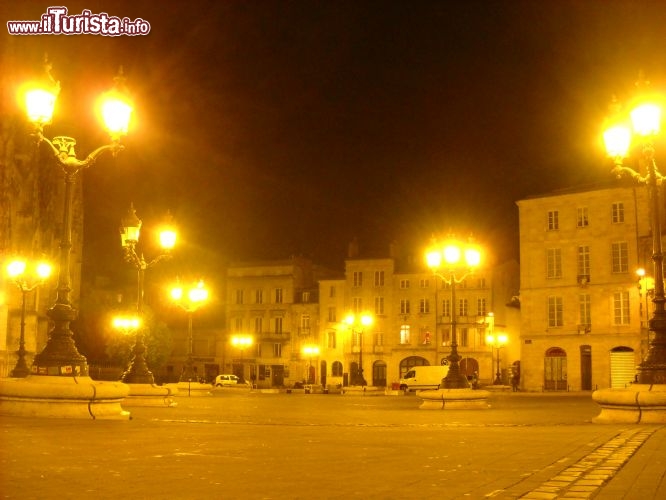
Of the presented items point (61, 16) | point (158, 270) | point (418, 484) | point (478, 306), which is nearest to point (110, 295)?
point (158, 270)

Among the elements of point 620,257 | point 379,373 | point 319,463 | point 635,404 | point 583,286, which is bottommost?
point 379,373

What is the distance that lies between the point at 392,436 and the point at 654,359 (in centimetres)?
716

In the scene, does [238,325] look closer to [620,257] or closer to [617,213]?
[620,257]

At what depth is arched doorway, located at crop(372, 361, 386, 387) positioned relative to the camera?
7769cm

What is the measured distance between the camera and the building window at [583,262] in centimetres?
5684

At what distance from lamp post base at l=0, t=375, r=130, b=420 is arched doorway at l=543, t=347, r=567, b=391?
1806 inches

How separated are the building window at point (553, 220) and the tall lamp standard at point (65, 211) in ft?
151

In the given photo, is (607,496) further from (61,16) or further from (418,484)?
(61,16)

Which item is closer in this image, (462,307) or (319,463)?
(319,463)

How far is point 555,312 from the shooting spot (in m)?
57.7

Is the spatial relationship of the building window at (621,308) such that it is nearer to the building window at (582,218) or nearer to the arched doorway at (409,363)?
the building window at (582,218)

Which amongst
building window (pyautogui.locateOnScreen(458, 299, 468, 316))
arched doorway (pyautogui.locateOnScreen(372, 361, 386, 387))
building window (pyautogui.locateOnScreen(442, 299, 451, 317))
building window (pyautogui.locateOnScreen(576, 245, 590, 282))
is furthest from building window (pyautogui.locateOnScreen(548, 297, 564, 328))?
arched doorway (pyautogui.locateOnScreen(372, 361, 386, 387))

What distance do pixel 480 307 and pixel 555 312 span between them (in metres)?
16.5

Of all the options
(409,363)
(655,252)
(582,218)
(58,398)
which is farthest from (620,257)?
(58,398)
